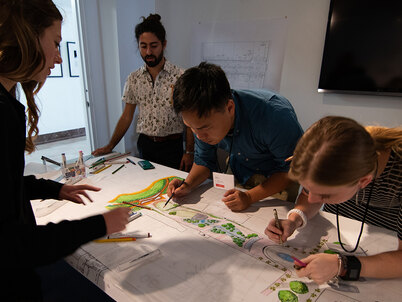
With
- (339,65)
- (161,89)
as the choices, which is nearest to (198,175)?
(161,89)

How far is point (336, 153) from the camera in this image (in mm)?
699

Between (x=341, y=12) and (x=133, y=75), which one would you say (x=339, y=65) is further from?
(x=133, y=75)

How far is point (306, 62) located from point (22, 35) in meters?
2.19

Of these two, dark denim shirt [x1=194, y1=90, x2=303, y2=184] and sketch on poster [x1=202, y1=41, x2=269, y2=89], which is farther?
sketch on poster [x1=202, y1=41, x2=269, y2=89]

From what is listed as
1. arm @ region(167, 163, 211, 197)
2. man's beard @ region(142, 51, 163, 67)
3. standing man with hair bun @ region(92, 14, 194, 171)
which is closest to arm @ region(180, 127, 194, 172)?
standing man with hair bun @ region(92, 14, 194, 171)

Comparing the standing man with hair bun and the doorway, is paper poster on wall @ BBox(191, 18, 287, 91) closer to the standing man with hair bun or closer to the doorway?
the standing man with hair bun

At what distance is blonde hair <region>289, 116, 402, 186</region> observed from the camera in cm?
70

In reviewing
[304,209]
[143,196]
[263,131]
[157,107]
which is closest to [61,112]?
[157,107]

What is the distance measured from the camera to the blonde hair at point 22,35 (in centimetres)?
64

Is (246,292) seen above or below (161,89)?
below

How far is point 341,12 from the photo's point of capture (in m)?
2.03

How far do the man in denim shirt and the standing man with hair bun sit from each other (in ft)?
2.94

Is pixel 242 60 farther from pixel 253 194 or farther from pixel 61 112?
pixel 61 112

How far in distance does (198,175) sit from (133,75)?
1354 mm
